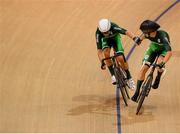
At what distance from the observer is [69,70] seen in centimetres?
1051

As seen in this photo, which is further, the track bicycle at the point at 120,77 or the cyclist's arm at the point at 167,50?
the track bicycle at the point at 120,77

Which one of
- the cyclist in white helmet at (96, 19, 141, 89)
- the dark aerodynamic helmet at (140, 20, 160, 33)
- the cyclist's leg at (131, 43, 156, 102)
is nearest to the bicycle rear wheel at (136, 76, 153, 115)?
the cyclist's leg at (131, 43, 156, 102)

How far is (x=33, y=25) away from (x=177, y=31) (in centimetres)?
333

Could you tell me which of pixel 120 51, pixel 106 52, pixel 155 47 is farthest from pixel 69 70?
pixel 155 47

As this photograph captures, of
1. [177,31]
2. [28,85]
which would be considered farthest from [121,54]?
[177,31]

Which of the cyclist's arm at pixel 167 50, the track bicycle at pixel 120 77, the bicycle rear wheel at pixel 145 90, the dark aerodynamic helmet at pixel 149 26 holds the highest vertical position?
the dark aerodynamic helmet at pixel 149 26

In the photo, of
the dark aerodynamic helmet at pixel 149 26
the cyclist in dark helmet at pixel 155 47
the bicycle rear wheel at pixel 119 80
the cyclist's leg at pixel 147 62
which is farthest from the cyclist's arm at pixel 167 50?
the bicycle rear wheel at pixel 119 80

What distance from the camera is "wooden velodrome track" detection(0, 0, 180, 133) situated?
912cm

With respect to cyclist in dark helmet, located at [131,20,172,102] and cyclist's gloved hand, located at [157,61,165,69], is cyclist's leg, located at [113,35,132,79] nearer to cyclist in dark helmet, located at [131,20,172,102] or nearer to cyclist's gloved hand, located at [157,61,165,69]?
cyclist in dark helmet, located at [131,20,172,102]

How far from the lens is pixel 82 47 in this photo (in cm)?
1127

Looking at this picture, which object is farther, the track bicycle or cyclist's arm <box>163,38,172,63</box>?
the track bicycle

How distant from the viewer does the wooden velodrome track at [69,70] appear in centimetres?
912

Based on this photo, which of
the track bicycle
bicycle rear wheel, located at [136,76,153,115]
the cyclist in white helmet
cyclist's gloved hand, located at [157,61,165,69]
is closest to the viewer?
cyclist's gloved hand, located at [157,61,165,69]

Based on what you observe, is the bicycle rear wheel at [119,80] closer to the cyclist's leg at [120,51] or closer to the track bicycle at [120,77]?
the track bicycle at [120,77]
